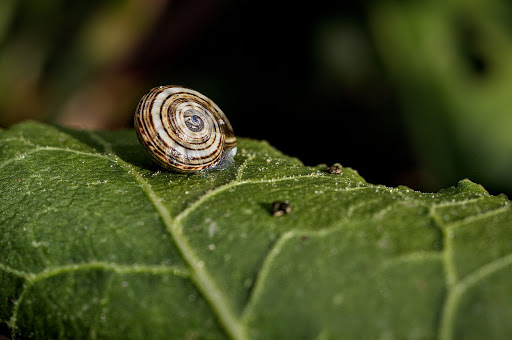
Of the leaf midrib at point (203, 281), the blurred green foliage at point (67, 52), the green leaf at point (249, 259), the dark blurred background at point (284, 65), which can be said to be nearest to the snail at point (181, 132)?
the green leaf at point (249, 259)

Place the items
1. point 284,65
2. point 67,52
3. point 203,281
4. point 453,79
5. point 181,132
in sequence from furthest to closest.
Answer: point 284,65 → point 67,52 → point 453,79 → point 181,132 → point 203,281

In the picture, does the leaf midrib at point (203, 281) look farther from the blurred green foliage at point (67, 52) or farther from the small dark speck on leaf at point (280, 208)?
the blurred green foliage at point (67, 52)

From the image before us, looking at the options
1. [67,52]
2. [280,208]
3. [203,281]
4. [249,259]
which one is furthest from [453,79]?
[67,52]

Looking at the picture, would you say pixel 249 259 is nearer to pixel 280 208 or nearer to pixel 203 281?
pixel 203 281

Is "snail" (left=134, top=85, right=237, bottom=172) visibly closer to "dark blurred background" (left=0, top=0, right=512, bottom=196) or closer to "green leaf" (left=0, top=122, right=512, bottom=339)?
"green leaf" (left=0, top=122, right=512, bottom=339)

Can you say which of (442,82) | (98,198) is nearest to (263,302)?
(98,198)

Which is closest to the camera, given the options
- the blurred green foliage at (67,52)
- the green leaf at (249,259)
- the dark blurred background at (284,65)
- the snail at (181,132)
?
the green leaf at (249,259)

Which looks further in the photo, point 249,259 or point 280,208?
point 280,208
